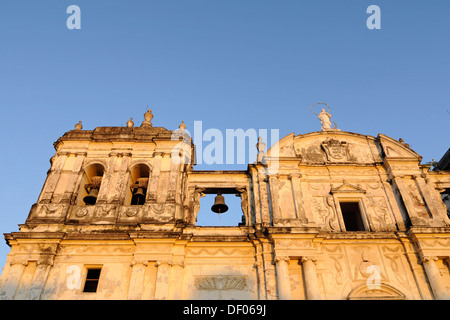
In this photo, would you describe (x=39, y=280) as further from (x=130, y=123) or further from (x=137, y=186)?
(x=130, y=123)

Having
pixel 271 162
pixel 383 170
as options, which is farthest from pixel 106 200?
pixel 383 170

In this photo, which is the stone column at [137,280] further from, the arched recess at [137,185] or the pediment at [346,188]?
the pediment at [346,188]

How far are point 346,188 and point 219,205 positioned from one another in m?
4.80

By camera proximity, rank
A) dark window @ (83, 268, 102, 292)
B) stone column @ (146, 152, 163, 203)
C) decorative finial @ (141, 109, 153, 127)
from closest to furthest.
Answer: dark window @ (83, 268, 102, 292) < stone column @ (146, 152, 163, 203) < decorative finial @ (141, 109, 153, 127)

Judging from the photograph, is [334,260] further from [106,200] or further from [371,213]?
[106,200]

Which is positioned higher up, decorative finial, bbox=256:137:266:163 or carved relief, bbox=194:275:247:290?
decorative finial, bbox=256:137:266:163

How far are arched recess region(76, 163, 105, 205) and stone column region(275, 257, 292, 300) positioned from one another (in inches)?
278

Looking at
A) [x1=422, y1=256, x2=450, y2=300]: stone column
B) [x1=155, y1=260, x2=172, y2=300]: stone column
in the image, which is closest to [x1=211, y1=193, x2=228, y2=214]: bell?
[x1=155, y1=260, x2=172, y2=300]: stone column

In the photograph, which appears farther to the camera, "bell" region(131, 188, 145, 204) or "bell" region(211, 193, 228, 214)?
"bell" region(131, 188, 145, 204)

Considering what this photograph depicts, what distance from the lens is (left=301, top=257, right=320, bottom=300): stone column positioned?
11.7 meters

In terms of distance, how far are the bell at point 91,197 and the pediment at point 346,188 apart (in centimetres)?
876

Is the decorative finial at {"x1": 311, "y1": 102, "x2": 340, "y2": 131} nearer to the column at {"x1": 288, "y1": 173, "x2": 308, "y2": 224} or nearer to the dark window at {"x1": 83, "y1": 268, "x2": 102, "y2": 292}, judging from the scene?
the column at {"x1": 288, "y1": 173, "x2": 308, "y2": 224}

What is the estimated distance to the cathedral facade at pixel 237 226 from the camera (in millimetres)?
12211

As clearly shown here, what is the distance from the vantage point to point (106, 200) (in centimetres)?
1419
